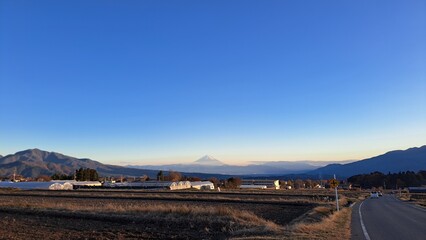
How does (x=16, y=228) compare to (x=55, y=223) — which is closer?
(x=16, y=228)

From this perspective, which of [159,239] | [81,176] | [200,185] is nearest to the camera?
[159,239]

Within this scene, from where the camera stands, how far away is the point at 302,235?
15875mm

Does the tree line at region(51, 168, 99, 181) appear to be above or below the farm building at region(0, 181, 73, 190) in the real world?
above

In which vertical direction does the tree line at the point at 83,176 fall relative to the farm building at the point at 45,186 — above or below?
above

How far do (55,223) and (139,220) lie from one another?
15.5 ft

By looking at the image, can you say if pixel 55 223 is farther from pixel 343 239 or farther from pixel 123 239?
pixel 343 239

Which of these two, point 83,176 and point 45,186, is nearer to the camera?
point 45,186

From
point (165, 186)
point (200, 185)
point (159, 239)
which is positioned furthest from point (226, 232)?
point (200, 185)

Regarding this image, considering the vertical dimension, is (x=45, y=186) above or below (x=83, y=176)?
below

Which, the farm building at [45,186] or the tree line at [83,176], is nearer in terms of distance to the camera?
the farm building at [45,186]

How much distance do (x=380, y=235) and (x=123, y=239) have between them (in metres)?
10.3

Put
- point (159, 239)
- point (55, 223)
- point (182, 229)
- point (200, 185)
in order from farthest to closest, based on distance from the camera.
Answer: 1. point (200, 185)
2. point (55, 223)
3. point (182, 229)
4. point (159, 239)

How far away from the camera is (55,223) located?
79.2ft

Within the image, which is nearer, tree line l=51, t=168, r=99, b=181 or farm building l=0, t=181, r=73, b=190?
farm building l=0, t=181, r=73, b=190
